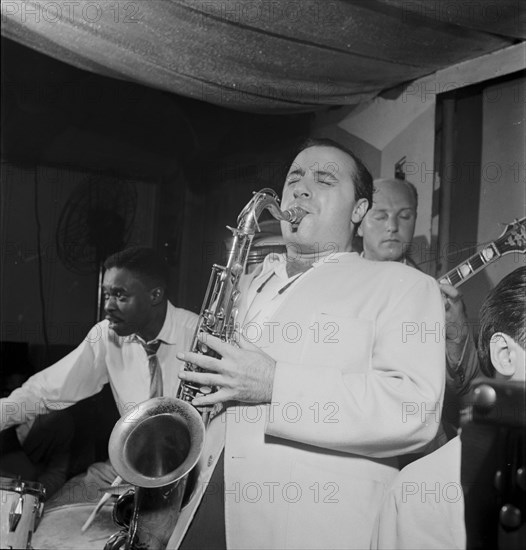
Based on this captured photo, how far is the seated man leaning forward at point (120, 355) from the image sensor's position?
85.2 inches

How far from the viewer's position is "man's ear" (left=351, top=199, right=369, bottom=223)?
7.07ft

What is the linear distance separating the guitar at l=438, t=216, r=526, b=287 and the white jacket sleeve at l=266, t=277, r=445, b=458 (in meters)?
0.25

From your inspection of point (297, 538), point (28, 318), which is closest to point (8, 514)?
point (28, 318)

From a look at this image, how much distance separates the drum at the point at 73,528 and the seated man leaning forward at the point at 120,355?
0.04 m

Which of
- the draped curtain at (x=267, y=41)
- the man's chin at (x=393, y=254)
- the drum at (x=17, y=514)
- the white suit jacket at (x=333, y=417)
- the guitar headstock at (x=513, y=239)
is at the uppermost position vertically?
the draped curtain at (x=267, y=41)

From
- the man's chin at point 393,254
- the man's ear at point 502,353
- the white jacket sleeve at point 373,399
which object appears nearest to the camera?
the white jacket sleeve at point 373,399

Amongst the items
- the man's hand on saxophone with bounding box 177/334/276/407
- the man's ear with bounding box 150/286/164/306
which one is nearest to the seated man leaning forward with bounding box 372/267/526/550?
the man's hand on saxophone with bounding box 177/334/276/407

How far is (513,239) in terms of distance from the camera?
80.7 inches

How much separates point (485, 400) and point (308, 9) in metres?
1.33

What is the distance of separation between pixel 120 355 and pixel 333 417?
0.73 m

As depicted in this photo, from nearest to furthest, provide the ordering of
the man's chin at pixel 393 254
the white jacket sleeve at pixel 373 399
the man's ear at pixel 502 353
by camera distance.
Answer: the white jacket sleeve at pixel 373 399, the man's ear at pixel 502 353, the man's chin at pixel 393 254

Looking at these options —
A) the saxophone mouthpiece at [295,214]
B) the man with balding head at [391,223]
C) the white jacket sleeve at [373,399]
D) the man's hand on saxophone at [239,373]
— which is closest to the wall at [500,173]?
the man with balding head at [391,223]

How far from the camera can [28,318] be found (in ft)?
7.32

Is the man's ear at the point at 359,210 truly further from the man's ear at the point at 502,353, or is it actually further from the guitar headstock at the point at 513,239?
the man's ear at the point at 502,353
